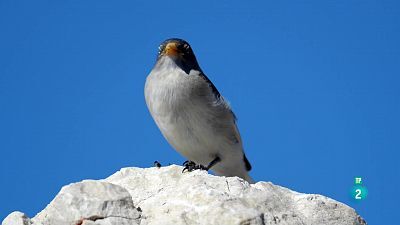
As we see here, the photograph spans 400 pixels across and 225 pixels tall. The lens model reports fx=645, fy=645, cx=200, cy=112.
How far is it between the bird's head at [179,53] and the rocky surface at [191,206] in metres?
2.70

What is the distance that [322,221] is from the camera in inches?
286

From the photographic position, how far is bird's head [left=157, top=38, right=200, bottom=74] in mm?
9773

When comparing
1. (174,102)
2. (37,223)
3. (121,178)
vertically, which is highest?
(174,102)

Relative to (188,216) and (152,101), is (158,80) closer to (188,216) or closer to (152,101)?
(152,101)

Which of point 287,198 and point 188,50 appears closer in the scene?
point 287,198

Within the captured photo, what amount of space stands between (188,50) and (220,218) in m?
4.06

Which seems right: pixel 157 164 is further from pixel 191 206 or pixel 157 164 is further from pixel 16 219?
pixel 16 219

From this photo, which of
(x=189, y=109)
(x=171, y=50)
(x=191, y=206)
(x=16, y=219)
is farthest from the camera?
(x=171, y=50)

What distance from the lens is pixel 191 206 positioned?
6.65 meters

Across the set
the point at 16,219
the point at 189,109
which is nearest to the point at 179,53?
the point at 189,109

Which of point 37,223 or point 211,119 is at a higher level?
point 211,119

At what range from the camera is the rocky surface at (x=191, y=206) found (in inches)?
258

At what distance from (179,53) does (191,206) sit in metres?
3.68

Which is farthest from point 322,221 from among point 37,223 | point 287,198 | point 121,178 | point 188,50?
point 188,50
